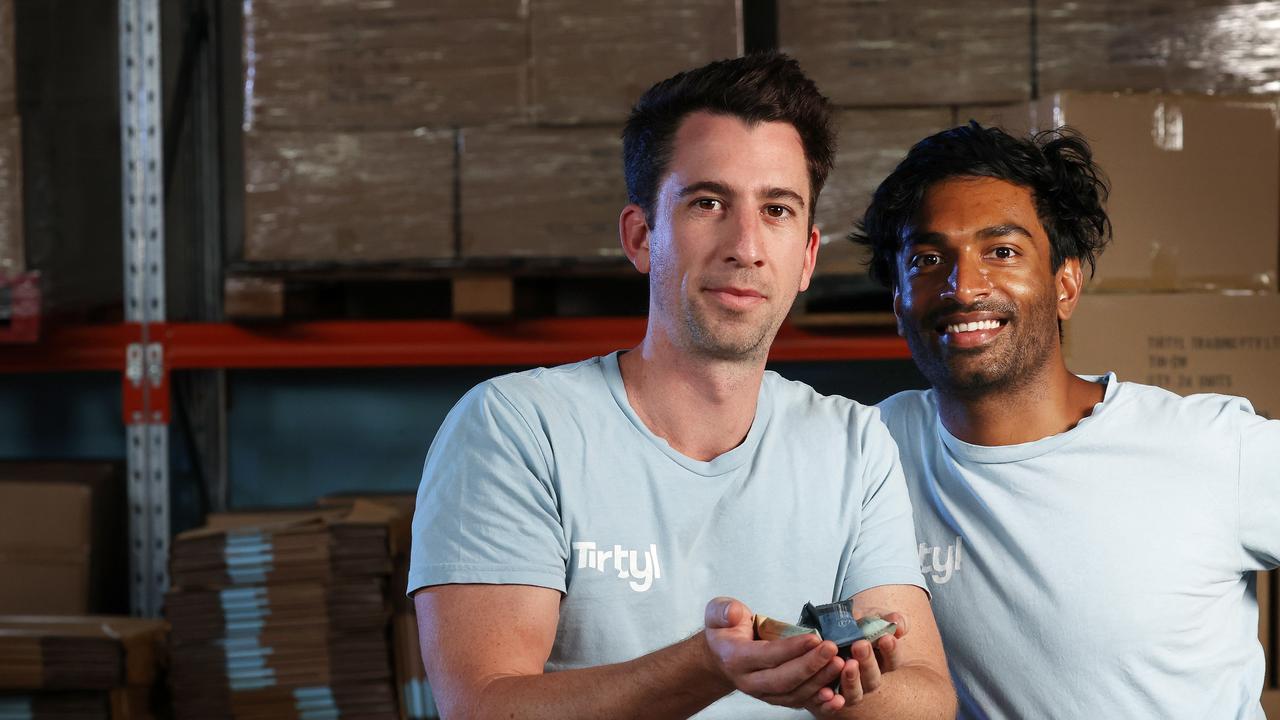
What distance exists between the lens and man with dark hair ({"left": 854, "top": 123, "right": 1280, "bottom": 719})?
5.99 feet

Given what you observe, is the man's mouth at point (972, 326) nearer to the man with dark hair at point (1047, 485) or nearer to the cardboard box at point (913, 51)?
the man with dark hair at point (1047, 485)

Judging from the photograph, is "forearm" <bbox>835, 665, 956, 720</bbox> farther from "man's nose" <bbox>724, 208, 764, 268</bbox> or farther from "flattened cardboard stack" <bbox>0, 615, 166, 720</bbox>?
"flattened cardboard stack" <bbox>0, 615, 166, 720</bbox>

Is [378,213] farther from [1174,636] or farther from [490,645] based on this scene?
[1174,636]

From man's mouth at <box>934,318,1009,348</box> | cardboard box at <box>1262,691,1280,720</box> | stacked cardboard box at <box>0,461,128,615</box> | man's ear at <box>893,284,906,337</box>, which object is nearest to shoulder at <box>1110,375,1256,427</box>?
man's mouth at <box>934,318,1009,348</box>

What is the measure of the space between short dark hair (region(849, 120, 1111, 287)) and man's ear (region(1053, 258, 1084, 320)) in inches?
0.8

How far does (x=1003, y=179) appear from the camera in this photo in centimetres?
208

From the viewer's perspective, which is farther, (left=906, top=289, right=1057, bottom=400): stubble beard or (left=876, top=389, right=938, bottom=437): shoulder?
(left=876, top=389, right=938, bottom=437): shoulder

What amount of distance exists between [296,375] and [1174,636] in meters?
2.99

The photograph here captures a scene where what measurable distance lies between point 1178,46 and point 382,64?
2.12m

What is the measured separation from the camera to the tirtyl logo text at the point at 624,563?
1.53 meters

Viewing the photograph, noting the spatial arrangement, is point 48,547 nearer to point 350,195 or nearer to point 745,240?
point 350,195

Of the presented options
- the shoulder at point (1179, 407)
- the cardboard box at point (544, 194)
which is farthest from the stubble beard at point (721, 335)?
the cardboard box at point (544, 194)

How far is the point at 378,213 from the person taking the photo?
3.09 meters

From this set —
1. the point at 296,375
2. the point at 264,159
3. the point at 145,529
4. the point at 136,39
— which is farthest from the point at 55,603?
the point at 136,39
